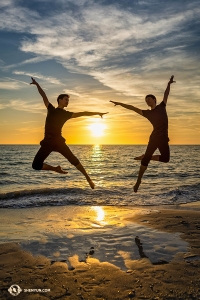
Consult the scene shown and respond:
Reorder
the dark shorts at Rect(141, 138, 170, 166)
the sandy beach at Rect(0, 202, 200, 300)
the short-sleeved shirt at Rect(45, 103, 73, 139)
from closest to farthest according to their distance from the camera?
the sandy beach at Rect(0, 202, 200, 300), the short-sleeved shirt at Rect(45, 103, 73, 139), the dark shorts at Rect(141, 138, 170, 166)

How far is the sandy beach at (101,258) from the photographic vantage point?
5.09 meters

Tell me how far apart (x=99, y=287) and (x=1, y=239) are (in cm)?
392

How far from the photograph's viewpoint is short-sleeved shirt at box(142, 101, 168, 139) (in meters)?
8.22

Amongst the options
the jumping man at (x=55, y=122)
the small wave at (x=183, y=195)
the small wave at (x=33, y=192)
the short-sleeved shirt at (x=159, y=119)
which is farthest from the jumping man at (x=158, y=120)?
the small wave at (x=33, y=192)

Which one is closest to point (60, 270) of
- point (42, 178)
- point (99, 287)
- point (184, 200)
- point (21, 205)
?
point (99, 287)

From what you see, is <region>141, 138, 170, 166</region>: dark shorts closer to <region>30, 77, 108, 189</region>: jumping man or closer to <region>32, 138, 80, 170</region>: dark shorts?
<region>30, 77, 108, 189</region>: jumping man

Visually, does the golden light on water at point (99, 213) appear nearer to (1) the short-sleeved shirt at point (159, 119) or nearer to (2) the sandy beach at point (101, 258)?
(2) the sandy beach at point (101, 258)

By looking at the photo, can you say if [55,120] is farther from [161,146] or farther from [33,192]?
[33,192]

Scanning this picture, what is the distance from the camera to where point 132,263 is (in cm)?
616

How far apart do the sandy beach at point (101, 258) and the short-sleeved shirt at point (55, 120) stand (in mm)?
2931

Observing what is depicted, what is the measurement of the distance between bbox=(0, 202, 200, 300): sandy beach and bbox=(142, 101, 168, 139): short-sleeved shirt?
2978 millimetres

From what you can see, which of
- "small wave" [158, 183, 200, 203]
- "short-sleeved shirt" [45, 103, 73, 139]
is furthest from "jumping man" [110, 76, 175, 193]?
"small wave" [158, 183, 200, 203]

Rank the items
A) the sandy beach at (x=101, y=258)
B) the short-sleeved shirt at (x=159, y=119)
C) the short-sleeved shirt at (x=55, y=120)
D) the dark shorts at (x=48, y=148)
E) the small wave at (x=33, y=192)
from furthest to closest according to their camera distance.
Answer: the small wave at (x=33, y=192), the short-sleeved shirt at (x=159, y=119), the dark shorts at (x=48, y=148), the short-sleeved shirt at (x=55, y=120), the sandy beach at (x=101, y=258)

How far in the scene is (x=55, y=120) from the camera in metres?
7.79
